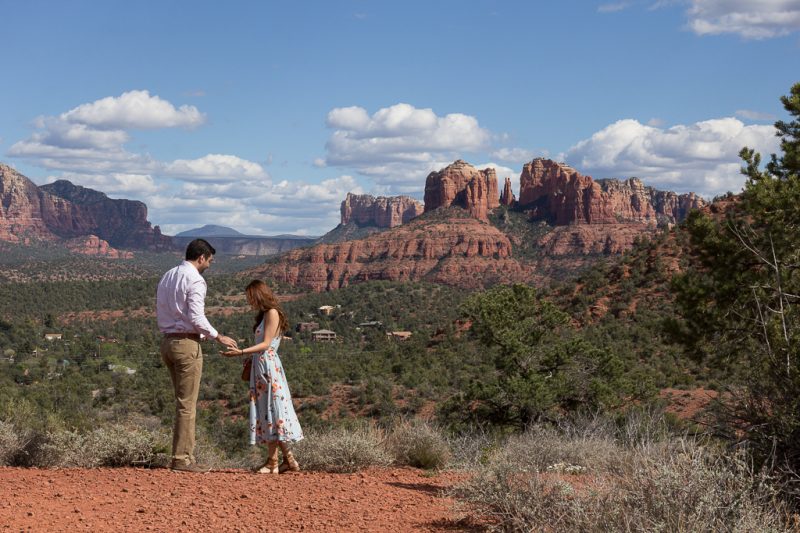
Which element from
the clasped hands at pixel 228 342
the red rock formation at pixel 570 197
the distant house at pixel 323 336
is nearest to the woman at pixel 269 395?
the clasped hands at pixel 228 342

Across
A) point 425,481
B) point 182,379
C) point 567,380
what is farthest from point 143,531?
point 567,380

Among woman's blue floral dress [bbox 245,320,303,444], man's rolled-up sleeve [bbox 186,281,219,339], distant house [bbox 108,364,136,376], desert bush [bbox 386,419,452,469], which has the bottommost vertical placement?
distant house [bbox 108,364,136,376]

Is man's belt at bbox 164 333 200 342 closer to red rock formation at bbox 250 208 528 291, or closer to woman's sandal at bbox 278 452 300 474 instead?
woman's sandal at bbox 278 452 300 474

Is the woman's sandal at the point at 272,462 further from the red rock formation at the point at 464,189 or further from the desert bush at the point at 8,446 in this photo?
the red rock formation at the point at 464,189

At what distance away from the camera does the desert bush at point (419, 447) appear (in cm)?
753

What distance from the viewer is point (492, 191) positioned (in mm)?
121312

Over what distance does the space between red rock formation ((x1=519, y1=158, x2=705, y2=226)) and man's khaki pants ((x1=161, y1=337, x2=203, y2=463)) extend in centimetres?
10819

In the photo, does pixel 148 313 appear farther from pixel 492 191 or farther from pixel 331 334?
pixel 492 191

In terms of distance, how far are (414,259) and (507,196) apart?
3001 cm

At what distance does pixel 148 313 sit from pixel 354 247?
44.2 metres

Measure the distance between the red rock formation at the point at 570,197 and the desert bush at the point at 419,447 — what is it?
107 m

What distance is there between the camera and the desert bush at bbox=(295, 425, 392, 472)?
6992mm

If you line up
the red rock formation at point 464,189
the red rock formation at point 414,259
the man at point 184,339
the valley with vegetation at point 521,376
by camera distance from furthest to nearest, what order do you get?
1. the red rock formation at point 464,189
2. the red rock formation at point 414,259
3. the man at point 184,339
4. the valley with vegetation at point 521,376

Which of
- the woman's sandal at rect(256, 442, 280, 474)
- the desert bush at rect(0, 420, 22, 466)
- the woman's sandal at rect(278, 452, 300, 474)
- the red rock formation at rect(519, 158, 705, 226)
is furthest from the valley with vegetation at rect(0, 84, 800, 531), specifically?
the red rock formation at rect(519, 158, 705, 226)
